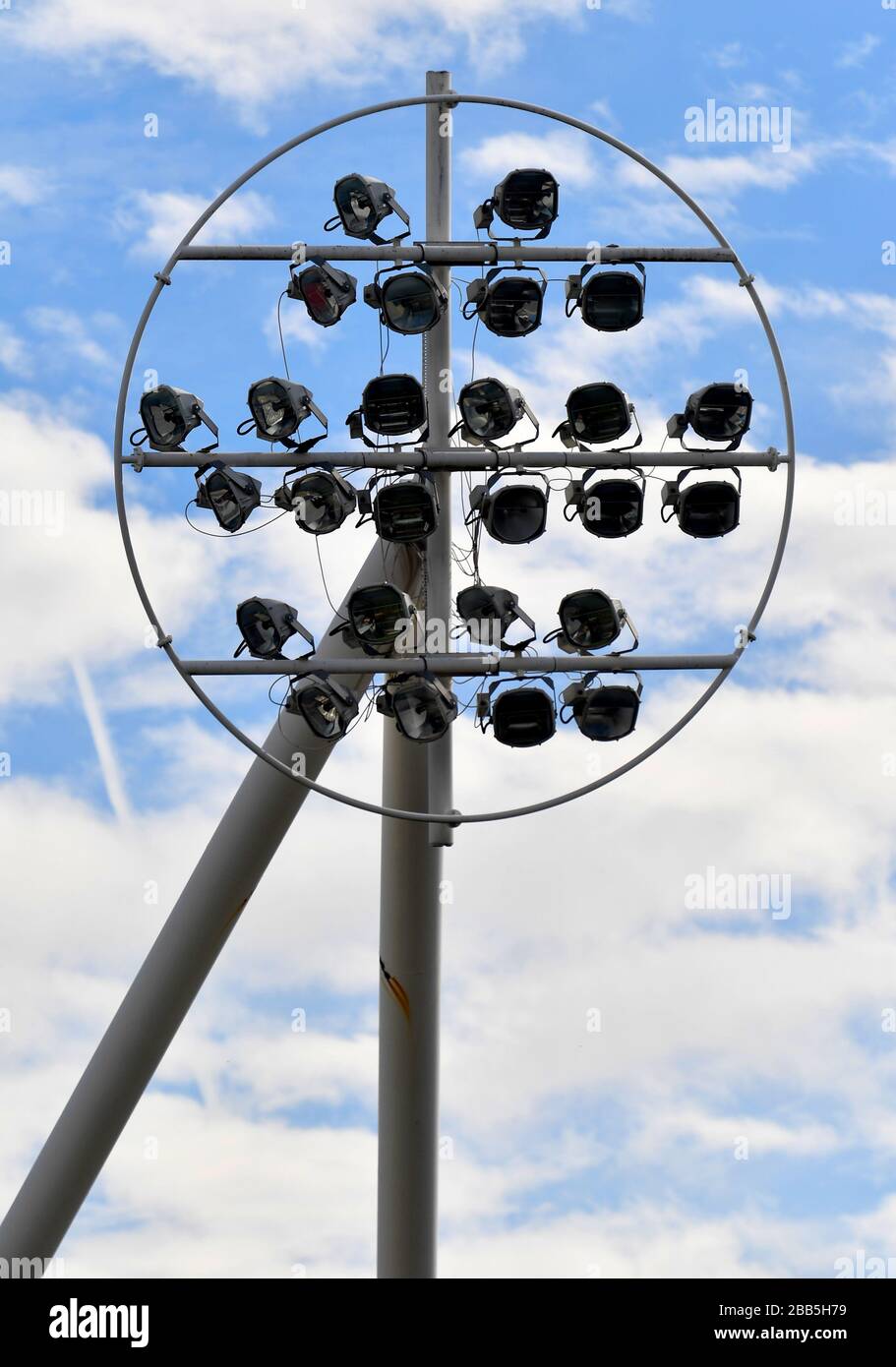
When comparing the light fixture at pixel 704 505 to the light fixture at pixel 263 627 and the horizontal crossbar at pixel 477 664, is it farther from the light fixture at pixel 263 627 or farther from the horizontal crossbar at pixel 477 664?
the light fixture at pixel 263 627

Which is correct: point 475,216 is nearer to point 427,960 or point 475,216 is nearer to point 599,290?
point 599,290

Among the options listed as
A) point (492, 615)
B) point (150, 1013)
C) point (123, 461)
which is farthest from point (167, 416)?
point (150, 1013)

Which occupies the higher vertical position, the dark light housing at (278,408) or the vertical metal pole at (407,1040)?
the dark light housing at (278,408)

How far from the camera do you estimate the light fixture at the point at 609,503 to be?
45.7ft

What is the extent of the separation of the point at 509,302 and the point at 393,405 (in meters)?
1.14

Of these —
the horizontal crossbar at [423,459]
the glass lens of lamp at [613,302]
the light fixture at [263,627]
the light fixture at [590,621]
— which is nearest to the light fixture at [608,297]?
the glass lens of lamp at [613,302]

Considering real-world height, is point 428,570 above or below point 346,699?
above

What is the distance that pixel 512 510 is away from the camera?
13727mm

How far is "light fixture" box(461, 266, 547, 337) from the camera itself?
1377 cm

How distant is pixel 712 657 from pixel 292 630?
3.07 meters

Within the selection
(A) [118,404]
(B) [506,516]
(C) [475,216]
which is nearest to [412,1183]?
(B) [506,516]

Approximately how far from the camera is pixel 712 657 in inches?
539

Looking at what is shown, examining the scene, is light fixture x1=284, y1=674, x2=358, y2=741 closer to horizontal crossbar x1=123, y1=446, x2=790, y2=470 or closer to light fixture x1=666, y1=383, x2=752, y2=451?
horizontal crossbar x1=123, y1=446, x2=790, y2=470
